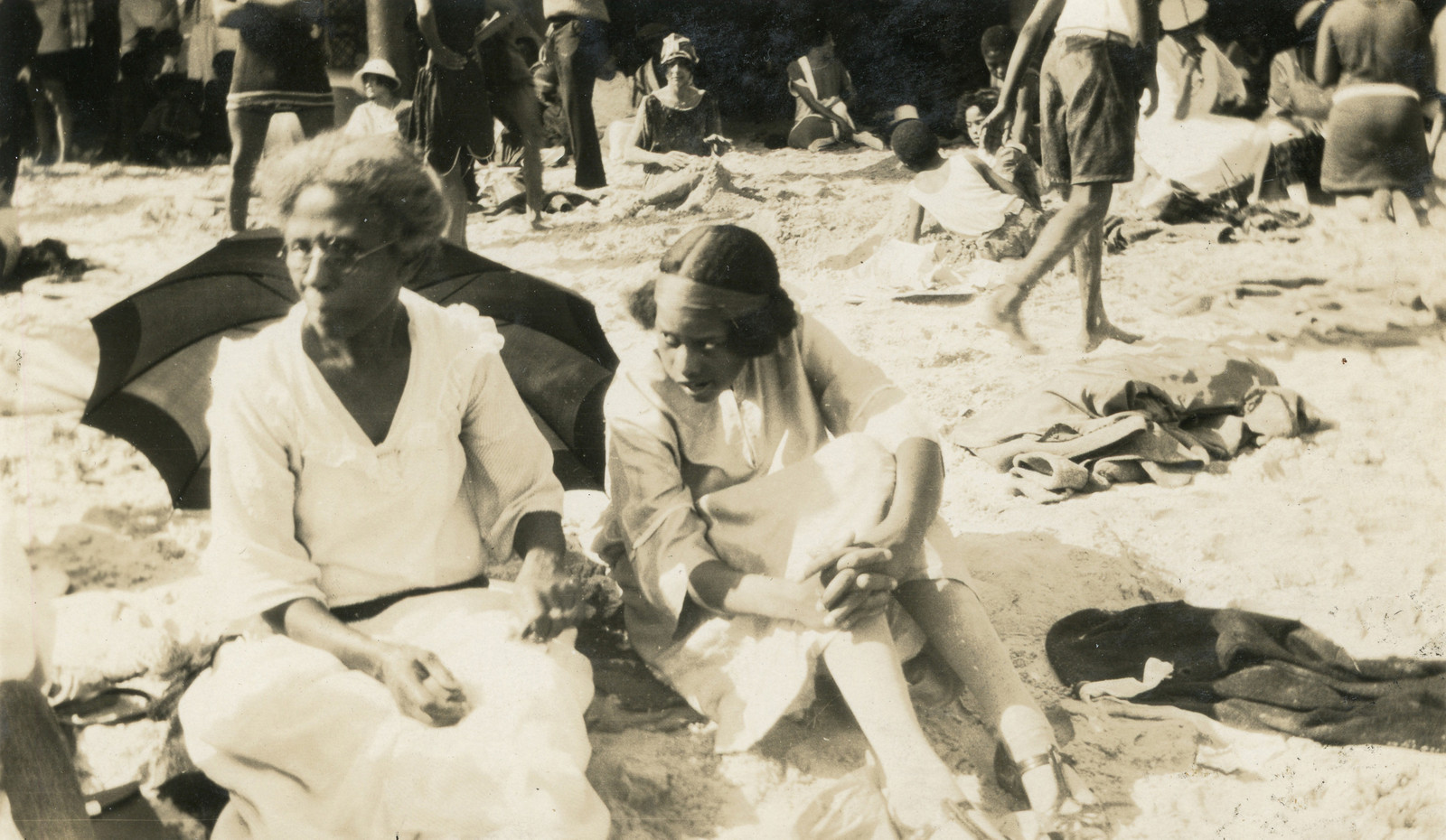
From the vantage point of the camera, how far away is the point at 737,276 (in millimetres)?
2396

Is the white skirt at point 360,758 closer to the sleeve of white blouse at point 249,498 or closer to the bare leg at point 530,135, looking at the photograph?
the sleeve of white blouse at point 249,498

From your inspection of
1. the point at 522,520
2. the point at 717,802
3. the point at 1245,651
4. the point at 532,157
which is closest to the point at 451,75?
the point at 532,157

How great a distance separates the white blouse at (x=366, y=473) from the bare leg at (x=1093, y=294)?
157 centimetres

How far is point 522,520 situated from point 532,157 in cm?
120

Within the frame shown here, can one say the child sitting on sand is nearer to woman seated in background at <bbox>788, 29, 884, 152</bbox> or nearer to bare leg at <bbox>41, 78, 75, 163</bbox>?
woman seated in background at <bbox>788, 29, 884, 152</bbox>

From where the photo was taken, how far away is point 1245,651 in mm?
2625

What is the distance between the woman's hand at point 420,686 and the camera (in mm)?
2078

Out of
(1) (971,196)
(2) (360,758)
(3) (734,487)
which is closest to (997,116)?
(1) (971,196)

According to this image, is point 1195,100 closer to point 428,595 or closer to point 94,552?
point 428,595

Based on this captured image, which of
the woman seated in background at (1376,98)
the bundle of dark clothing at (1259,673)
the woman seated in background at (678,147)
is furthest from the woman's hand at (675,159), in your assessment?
the woman seated in background at (1376,98)

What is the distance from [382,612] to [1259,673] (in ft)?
6.17

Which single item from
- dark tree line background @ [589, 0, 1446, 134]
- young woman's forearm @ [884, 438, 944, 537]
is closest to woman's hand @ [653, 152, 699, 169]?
dark tree line background @ [589, 0, 1446, 134]

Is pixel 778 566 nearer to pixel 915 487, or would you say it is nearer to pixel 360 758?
pixel 915 487

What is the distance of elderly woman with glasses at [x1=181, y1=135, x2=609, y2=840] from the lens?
205cm
